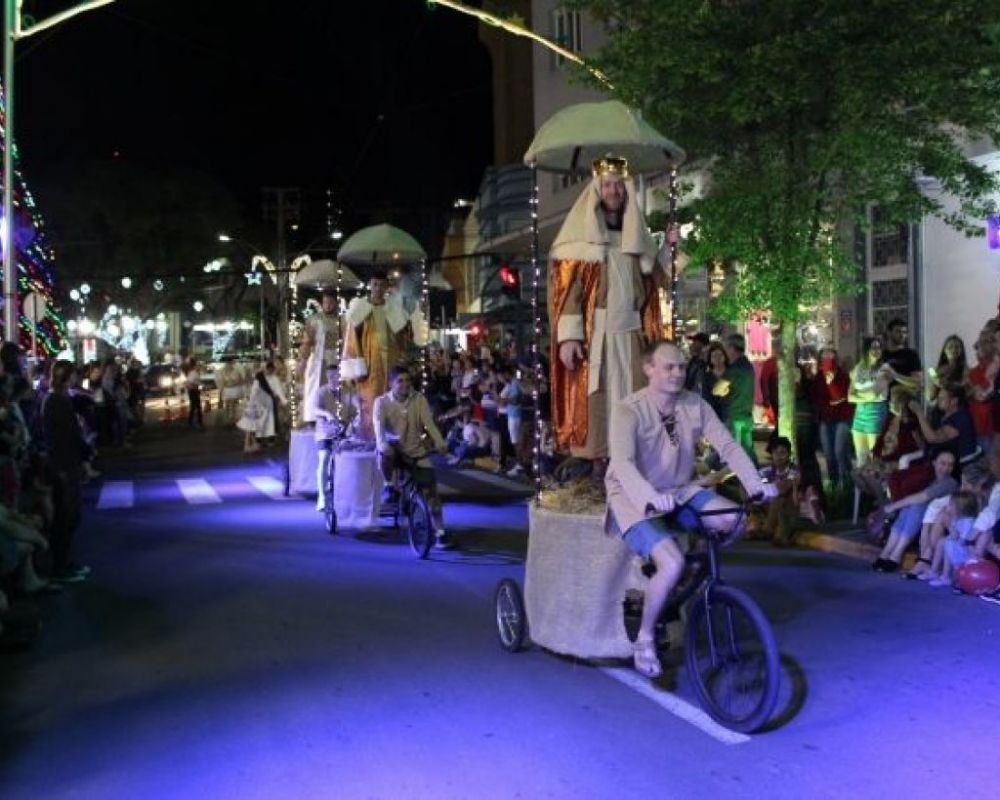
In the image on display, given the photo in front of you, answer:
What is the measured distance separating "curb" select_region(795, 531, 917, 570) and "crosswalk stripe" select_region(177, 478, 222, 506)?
28.2 feet

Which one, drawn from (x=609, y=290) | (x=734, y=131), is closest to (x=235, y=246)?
(x=734, y=131)

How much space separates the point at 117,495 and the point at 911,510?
479 inches

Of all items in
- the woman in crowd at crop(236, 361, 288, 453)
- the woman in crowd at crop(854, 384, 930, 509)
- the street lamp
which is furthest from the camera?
the street lamp

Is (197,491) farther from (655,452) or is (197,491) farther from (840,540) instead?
Answer: (655,452)

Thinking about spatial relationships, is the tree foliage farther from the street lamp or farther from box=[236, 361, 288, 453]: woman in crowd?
the street lamp

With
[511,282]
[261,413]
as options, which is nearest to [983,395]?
[511,282]

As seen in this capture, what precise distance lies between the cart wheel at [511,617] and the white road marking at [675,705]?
648 mm

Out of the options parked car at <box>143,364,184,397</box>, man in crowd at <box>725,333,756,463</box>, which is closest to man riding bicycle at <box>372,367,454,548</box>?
man in crowd at <box>725,333,756,463</box>

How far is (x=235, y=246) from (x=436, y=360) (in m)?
37.2

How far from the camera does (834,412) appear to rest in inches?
546

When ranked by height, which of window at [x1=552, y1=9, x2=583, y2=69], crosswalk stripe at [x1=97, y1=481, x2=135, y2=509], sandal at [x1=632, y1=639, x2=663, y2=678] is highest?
window at [x1=552, y1=9, x2=583, y2=69]

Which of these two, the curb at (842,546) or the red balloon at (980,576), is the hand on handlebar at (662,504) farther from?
the curb at (842,546)

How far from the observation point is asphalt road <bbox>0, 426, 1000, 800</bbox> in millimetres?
5363

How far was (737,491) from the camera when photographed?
413 inches
